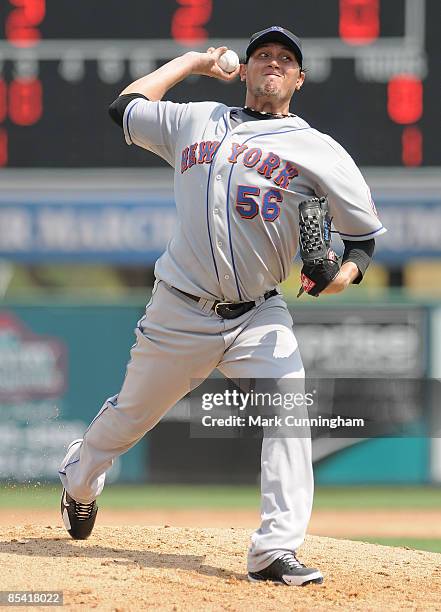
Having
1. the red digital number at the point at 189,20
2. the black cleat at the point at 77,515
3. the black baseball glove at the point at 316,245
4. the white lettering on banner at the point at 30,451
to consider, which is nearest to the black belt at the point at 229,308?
the black baseball glove at the point at 316,245

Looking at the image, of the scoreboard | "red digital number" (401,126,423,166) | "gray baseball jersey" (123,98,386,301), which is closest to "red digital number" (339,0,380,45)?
the scoreboard

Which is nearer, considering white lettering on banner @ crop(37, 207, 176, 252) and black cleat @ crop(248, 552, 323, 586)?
black cleat @ crop(248, 552, 323, 586)

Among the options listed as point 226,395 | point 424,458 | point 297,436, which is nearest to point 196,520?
point 226,395

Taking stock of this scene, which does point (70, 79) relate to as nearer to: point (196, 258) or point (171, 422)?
point (171, 422)

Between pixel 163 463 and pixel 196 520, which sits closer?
pixel 196 520

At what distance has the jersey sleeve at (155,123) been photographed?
3561 millimetres

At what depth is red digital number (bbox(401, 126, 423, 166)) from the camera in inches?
330

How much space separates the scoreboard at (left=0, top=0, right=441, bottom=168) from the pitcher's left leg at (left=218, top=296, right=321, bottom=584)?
4.92m

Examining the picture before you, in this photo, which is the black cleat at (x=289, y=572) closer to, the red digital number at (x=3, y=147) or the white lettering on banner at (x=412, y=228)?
the white lettering on banner at (x=412, y=228)

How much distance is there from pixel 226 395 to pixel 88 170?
2.45 m

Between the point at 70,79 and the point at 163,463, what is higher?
the point at 70,79

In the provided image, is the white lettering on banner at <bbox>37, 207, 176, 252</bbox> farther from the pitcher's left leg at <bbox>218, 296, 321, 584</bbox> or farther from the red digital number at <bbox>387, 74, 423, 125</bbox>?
the pitcher's left leg at <bbox>218, 296, 321, 584</bbox>

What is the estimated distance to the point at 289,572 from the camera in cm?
327

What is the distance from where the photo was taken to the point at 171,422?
24.1 feet
